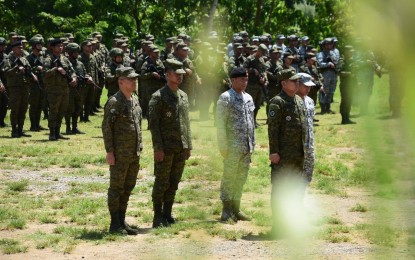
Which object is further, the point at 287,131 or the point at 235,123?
the point at 235,123

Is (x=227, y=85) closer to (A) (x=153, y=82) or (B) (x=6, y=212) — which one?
(A) (x=153, y=82)

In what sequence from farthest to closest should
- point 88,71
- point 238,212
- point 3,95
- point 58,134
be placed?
point 88,71, point 3,95, point 58,134, point 238,212

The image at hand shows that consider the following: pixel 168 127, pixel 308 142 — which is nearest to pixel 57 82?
pixel 168 127

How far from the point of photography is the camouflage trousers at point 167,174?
27.7 ft

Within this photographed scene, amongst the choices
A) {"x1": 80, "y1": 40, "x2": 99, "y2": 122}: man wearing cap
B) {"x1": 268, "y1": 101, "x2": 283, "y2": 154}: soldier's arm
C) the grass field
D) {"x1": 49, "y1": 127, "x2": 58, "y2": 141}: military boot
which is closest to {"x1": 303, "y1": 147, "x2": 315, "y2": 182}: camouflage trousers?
the grass field

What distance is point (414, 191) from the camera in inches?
45.3

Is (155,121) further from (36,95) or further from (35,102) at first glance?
(36,95)

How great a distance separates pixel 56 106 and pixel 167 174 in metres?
8.20

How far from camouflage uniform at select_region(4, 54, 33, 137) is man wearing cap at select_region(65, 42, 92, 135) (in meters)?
0.91

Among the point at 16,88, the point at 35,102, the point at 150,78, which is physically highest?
the point at 150,78

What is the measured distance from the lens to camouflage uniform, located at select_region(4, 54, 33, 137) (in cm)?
1670

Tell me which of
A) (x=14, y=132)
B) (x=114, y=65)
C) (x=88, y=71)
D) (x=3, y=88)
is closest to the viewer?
(x=3, y=88)

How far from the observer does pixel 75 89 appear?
58.6 ft

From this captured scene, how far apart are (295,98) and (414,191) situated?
23.0 ft
